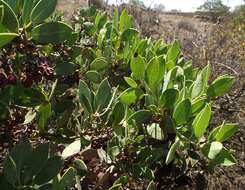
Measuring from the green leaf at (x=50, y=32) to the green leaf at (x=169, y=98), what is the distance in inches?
16.6

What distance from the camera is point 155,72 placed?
5.02 ft

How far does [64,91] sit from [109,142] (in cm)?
38

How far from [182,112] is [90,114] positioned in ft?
0.97

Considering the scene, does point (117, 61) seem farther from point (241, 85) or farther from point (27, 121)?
point (241, 85)

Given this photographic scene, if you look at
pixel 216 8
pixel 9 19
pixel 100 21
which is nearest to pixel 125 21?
pixel 100 21

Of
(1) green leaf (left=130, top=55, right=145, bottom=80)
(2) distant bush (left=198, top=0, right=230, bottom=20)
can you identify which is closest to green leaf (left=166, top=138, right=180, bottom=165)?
(1) green leaf (left=130, top=55, right=145, bottom=80)

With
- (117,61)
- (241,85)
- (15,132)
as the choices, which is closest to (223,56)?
(241,85)

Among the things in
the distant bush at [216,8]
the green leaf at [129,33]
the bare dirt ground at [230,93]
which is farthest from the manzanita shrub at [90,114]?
the distant bush at [216,8]

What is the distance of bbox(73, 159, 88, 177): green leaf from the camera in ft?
4.42

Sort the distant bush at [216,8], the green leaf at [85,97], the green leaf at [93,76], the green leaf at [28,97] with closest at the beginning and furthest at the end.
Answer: the green leaf at [28,97], the green leaf at [85,97], the green leaf at [93,76], the distant bush at [216,8]

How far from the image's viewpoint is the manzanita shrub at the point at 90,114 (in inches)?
45.9

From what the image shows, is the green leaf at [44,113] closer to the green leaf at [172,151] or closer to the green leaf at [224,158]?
the green leaf at [172,151]

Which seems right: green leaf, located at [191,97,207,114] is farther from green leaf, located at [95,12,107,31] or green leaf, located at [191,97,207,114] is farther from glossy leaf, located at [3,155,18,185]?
green leaf, located at [95,12,107,31]

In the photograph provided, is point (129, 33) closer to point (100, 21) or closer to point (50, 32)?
point (100, 21)
